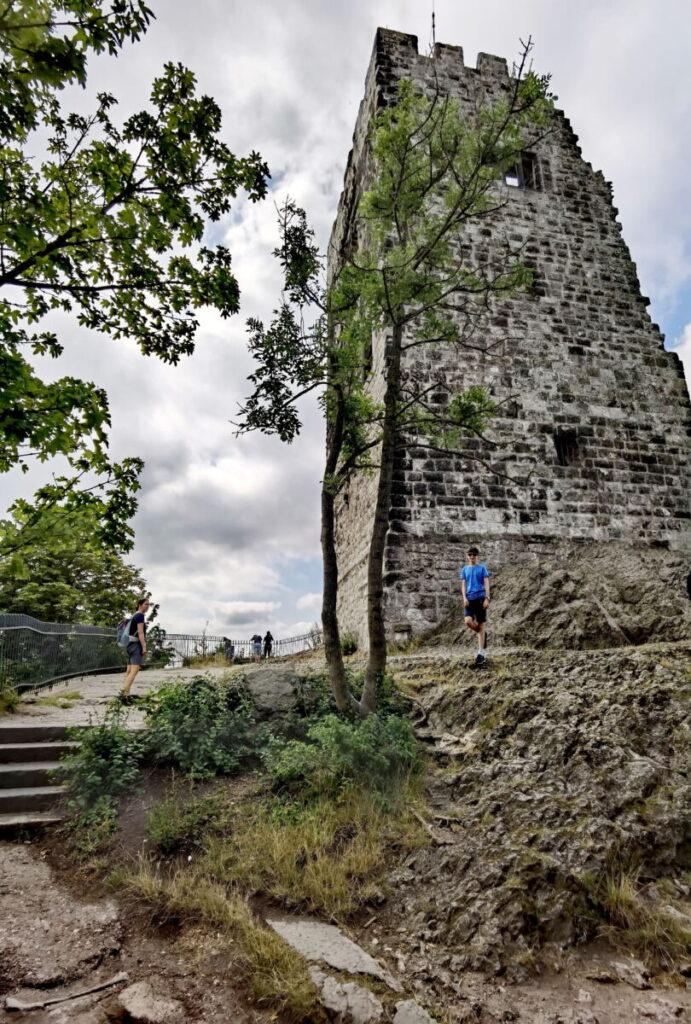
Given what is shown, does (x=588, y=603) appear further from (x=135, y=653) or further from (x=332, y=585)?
(x=135, y=653)

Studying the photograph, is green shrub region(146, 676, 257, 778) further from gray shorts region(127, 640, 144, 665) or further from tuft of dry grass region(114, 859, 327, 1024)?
gray shorts region(127, 640, 144, 665)

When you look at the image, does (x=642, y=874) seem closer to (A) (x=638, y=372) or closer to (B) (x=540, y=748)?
(B) (x=540, y=748)

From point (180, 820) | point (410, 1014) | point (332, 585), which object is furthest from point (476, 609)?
point (410, 1014)

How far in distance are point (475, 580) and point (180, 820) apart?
4267mm

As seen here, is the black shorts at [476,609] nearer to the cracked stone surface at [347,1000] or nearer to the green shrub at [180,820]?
the green shrub at [180,820]

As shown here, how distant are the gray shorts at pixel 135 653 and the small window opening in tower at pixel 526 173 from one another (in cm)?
1146

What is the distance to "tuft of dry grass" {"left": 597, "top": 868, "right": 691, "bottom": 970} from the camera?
3.25 metres

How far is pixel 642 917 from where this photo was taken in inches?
135

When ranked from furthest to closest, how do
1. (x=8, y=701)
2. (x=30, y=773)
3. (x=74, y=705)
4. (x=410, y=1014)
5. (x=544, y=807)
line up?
(x=74, y=705), (x=8, y=701), (x=30, y=773), (x=544, y=807), (x=410, y=1014)

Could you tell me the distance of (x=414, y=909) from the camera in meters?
3.79

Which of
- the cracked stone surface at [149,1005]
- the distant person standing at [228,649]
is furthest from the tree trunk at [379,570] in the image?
the distant person standing at [228,649]

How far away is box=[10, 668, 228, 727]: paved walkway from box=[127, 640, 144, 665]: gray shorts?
18.8 inches

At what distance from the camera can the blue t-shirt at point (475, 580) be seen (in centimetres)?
723

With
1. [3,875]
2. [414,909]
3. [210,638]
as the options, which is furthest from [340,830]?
[210,638]
